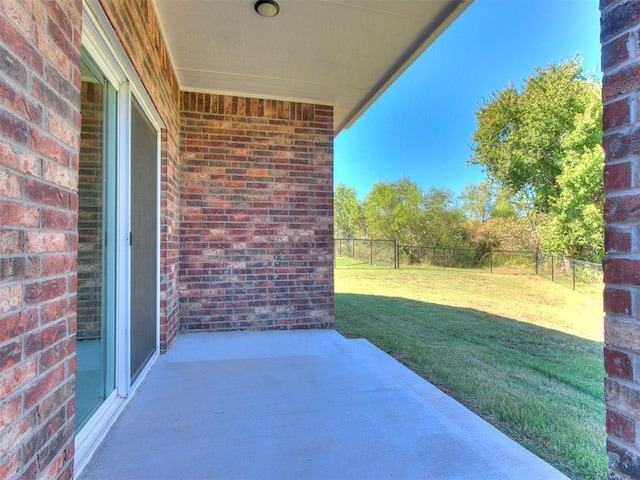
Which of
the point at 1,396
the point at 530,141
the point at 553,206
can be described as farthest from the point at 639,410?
the point at 530,141

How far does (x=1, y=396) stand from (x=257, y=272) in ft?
10.7

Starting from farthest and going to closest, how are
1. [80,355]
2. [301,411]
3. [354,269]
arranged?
[354,269] → [301,411] → [80,355]

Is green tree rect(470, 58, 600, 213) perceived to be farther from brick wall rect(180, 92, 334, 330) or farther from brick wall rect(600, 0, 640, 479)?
brick wall rect(600, 0, 640, 479)

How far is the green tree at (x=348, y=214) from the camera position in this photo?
21141mm

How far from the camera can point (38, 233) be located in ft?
3.21

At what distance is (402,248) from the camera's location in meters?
16.0

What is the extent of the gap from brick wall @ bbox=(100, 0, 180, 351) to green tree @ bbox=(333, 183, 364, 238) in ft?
58.4

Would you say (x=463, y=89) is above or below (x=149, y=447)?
above

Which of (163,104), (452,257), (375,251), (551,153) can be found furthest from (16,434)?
(551,153)

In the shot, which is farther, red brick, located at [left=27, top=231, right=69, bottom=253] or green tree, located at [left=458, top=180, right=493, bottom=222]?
green tree, located at [left=458, top=180, right=493, bottom=222]

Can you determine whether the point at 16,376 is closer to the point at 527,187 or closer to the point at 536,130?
the point at 536,130

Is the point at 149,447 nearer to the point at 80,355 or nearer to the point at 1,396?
the point at 80,355

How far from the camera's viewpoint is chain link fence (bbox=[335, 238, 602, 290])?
11992 millimetres

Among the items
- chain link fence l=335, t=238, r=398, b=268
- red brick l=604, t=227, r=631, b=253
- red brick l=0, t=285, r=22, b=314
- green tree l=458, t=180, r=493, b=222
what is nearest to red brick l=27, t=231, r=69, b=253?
red brick l=0, t=285, r=22, b=314
